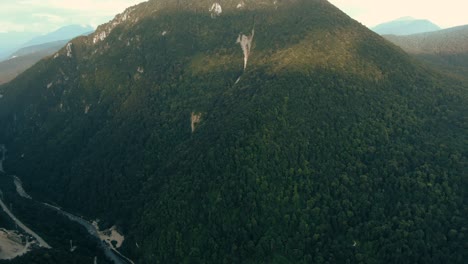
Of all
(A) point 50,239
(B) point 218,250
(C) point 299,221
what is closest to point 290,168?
(C) point 299,221

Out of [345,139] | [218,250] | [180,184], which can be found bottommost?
[218,250]

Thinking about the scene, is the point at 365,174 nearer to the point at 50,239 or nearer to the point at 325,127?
the point at 325,127

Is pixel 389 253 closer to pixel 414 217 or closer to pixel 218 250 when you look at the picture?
pixel 414 217

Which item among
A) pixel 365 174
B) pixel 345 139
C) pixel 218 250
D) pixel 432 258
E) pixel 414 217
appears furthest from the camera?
pixel 345 139

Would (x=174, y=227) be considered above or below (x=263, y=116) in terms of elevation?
below

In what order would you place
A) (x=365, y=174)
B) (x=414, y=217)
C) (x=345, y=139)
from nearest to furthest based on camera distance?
(x=414, y=217) → (x=365, y=174) → (x=345, y=139)

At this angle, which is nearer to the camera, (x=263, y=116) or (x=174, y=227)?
(x=174, y=227)

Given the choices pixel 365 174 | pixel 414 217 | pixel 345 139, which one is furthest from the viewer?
pixel 345 139

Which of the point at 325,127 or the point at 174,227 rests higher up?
the point at 325,127

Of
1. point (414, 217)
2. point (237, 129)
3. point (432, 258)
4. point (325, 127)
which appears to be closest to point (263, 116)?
point (237, 129)
